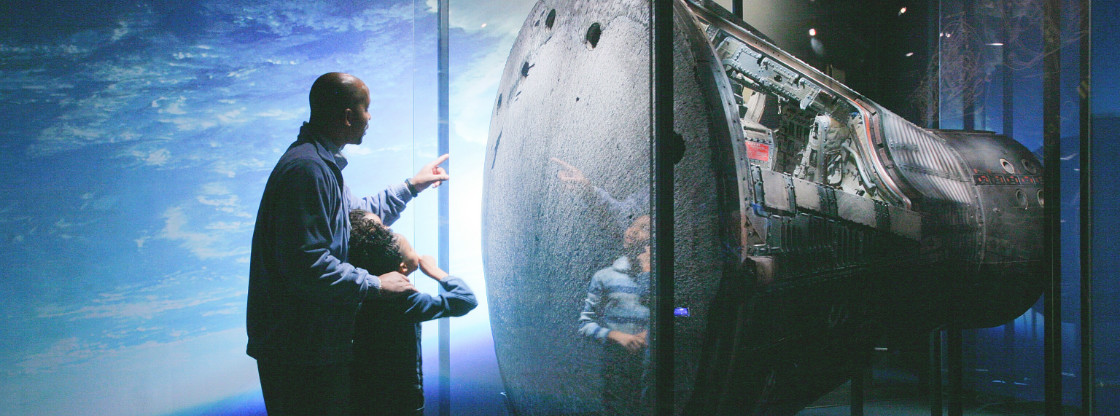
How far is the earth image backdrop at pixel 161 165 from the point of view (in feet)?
5.90

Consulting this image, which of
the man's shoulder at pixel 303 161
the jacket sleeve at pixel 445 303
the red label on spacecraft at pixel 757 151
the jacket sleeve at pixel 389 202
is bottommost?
the jacket sleeve at pixel 445 303

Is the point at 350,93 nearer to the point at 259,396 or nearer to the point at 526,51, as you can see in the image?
the point at 526,51

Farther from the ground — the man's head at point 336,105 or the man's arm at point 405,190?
the man's head at point 336,105

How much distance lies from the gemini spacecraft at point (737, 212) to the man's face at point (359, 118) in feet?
1.99

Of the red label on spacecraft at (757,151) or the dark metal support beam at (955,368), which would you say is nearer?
the red label on spacecraft at (757,151)

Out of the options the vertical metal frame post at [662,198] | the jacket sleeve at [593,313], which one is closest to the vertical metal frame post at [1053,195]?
the vertical metal frame post at [662,198]

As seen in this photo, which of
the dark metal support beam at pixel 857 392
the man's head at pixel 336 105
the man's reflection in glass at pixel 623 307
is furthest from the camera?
the dark metal support beam at pixel 857 392

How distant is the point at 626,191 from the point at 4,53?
2.00 metres

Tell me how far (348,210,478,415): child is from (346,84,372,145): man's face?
23cm

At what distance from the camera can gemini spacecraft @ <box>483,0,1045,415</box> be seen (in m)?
1.53

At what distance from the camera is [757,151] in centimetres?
194

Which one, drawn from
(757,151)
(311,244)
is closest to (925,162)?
(757,151)

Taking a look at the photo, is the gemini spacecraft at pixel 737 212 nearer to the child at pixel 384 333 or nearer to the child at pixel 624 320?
the child at pixel 624 320

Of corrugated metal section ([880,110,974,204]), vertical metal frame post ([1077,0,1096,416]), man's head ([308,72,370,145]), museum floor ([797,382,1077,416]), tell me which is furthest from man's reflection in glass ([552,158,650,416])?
vertical metal frame post ([1077,0,1096,416])
